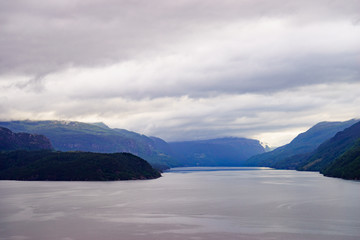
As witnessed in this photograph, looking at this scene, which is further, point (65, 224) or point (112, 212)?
point (112, 212)

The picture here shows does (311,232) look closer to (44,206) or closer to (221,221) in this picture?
(221,221)

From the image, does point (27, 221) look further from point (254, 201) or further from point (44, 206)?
point (254, 201)

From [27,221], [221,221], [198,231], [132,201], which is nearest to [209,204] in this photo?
[132,201]

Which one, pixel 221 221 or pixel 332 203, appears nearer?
pixel 221 221

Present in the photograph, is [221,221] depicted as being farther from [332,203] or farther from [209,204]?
[332,203]

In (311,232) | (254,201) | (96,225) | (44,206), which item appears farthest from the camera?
(254,201)

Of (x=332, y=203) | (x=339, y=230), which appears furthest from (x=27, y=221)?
(x=332, y=203)

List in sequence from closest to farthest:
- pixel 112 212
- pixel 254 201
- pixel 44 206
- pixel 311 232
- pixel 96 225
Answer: pixel 311 232 → pixel 96 225 → pixel 112 212 → pixel 44 206 → pixel 254 201

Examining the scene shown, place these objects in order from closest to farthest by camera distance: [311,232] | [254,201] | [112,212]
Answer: [311,232] < [112,212] < [254,201]

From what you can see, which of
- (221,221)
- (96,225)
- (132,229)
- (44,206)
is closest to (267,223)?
(221,221)
